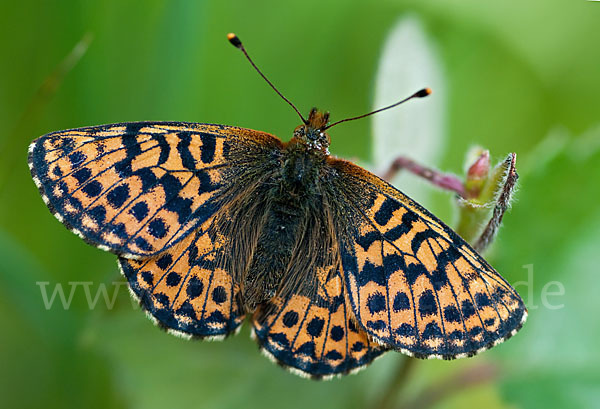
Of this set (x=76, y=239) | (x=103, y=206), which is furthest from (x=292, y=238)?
(x=76, y=239)

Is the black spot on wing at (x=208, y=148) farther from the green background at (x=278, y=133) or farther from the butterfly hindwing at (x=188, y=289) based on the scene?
the green background at (x=278, y=133)

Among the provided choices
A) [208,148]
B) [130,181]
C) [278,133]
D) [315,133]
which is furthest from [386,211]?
[278,133]

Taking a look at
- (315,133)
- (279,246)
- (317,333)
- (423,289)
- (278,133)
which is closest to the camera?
(423,289)

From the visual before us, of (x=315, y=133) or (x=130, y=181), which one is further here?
(x=315, y=133)

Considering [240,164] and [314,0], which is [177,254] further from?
[314,0]

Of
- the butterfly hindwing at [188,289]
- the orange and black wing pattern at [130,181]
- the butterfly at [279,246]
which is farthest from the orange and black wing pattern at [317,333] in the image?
the orange and black wing pattern at [130,181]

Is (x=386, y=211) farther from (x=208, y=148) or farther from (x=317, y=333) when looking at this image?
(x=208, y=148)
